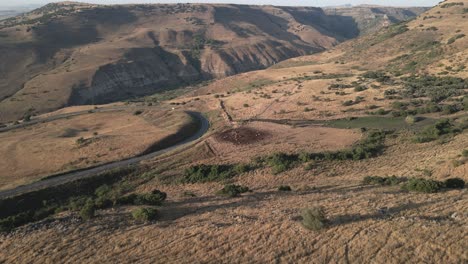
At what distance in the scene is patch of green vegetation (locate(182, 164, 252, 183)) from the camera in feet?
140

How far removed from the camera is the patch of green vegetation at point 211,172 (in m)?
42.6

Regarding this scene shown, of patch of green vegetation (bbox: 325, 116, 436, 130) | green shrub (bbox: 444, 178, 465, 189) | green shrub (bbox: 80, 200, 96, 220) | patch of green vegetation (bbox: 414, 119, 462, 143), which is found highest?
green shrub (bbox: 80, 200, 96, 220)

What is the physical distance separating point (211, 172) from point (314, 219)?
886 inches

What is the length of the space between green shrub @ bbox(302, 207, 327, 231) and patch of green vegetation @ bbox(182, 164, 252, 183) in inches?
789

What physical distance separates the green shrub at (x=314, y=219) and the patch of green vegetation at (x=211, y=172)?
20.0 m

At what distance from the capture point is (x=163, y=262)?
20.0 meters

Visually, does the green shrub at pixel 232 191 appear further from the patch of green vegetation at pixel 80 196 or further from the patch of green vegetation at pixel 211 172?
the patch of green vegetation at pixel 211 172

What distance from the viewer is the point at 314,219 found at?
881 inches

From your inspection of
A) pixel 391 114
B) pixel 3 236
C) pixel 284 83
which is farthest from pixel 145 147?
pixel 284 83

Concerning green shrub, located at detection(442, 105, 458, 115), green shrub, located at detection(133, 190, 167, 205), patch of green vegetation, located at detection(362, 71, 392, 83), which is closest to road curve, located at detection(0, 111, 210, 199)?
green shrub, located at detection(133, 190, 167, 205)

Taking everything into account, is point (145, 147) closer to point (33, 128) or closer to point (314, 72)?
point (33, 128)

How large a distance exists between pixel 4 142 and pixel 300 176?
5019 centimetres

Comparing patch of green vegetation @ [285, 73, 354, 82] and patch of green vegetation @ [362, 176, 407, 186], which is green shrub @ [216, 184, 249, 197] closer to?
patch of green vegetation @ [362, 176, 407, 186]

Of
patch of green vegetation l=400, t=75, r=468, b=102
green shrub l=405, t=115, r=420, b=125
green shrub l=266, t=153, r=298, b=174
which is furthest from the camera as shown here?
patch of green vegetation l=400, t=75, r=468, b=102
